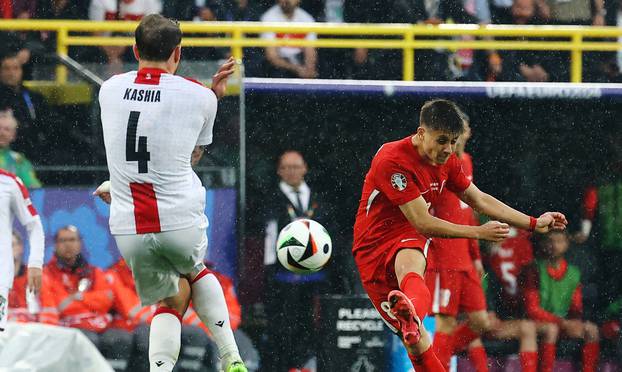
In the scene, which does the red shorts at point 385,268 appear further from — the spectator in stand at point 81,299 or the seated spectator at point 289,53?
the seated spectator at point 289,53

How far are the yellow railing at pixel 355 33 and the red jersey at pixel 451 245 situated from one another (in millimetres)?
1610

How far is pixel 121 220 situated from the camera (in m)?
6.44

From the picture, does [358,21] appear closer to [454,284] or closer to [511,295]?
[511,295]

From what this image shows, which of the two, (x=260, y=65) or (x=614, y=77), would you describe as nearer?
(x=260, y=65)

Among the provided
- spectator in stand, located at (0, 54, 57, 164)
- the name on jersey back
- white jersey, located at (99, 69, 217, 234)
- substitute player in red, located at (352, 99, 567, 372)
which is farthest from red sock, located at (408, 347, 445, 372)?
spectator in stand, located at (0, 54, 57, 164)

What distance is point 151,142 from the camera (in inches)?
249

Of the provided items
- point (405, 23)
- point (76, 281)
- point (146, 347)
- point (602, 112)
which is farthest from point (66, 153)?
point (602, 112)

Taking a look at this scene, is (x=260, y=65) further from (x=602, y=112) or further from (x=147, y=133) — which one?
(x=147, y=133)

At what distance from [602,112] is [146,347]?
4.25m

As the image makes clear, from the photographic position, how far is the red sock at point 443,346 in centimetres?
945

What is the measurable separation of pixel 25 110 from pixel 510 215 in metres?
4.78

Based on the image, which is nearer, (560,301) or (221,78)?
(221,78)

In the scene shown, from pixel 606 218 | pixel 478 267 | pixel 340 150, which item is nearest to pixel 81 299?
pixel 340 150

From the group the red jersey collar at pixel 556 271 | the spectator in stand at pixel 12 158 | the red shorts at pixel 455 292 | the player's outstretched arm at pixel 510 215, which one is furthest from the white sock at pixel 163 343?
the red jersey collar at pixel 556 271
